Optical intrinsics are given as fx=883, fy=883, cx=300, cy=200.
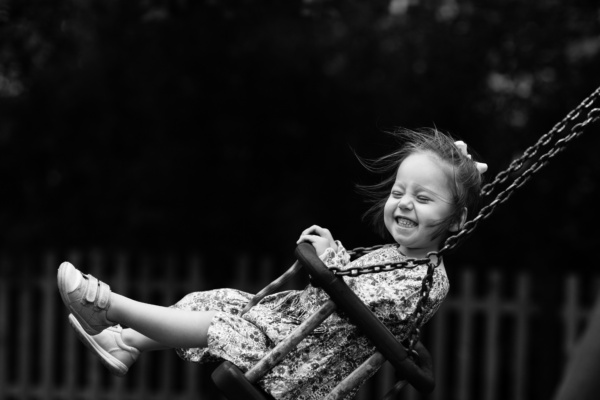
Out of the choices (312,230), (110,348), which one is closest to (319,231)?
(312,230)

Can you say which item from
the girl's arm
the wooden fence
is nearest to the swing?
the girl's arm

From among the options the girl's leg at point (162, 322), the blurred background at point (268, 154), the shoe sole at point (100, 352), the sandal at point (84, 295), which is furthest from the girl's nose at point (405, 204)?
the blurred background at point (268, 154)

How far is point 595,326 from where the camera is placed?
2.30 meters

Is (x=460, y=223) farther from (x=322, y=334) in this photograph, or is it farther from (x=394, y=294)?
(x=322, y=334)

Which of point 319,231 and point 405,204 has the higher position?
point 319,231

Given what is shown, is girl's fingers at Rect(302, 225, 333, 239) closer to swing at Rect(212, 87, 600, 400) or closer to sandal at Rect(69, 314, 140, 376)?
swing at Rect(212, 87, 600, 400)

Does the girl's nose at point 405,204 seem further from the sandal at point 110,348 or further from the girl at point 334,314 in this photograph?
the sandal at point 110,348

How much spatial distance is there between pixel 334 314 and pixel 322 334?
3.0 inches

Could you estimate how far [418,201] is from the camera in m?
2.84

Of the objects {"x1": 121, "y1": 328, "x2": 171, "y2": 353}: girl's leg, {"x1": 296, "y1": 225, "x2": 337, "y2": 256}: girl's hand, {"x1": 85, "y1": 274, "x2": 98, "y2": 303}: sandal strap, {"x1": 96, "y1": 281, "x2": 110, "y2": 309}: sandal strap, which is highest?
{"x1": 85, "y1": 274, "x2": 98, "y2": 303}: sandal strap

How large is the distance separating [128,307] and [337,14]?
3.92 meters

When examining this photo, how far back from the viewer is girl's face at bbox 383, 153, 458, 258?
2.84 m

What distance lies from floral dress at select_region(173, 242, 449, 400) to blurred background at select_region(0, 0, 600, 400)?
3451 mm

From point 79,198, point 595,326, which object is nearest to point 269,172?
point 79,198
